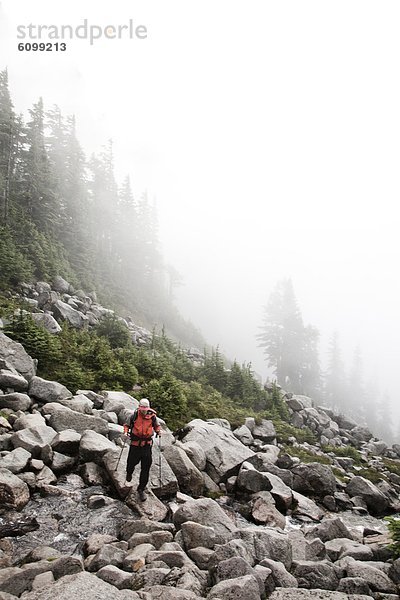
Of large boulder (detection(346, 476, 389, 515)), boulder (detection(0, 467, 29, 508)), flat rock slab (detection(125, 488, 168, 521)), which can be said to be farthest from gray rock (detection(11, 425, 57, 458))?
large boulder (detection(346, 476, 389, 515))

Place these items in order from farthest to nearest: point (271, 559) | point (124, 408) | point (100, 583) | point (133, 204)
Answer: point (133, 204) < point (124, 408) < point (271, 559) < point (100, 583)

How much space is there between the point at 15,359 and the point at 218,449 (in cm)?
863

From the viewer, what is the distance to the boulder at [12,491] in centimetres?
790

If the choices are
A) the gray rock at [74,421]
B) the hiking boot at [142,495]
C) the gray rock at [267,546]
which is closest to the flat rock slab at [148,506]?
the hiking boot at [142,495]

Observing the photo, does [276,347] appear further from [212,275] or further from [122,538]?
[212,275]

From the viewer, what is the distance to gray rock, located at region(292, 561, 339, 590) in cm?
664

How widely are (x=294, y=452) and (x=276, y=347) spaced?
35.9 m

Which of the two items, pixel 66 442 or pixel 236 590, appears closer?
pixel 236 590

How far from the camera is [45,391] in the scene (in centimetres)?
1269

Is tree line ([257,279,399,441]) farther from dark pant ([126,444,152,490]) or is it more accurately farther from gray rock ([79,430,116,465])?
dark pant ([126,444,152,490])

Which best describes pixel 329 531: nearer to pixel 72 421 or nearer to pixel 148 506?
pixel 148 506

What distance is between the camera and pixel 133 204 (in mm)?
62469

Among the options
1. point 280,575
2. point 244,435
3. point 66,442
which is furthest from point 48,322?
point 280,575

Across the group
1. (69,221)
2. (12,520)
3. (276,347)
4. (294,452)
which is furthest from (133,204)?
(12,520)
